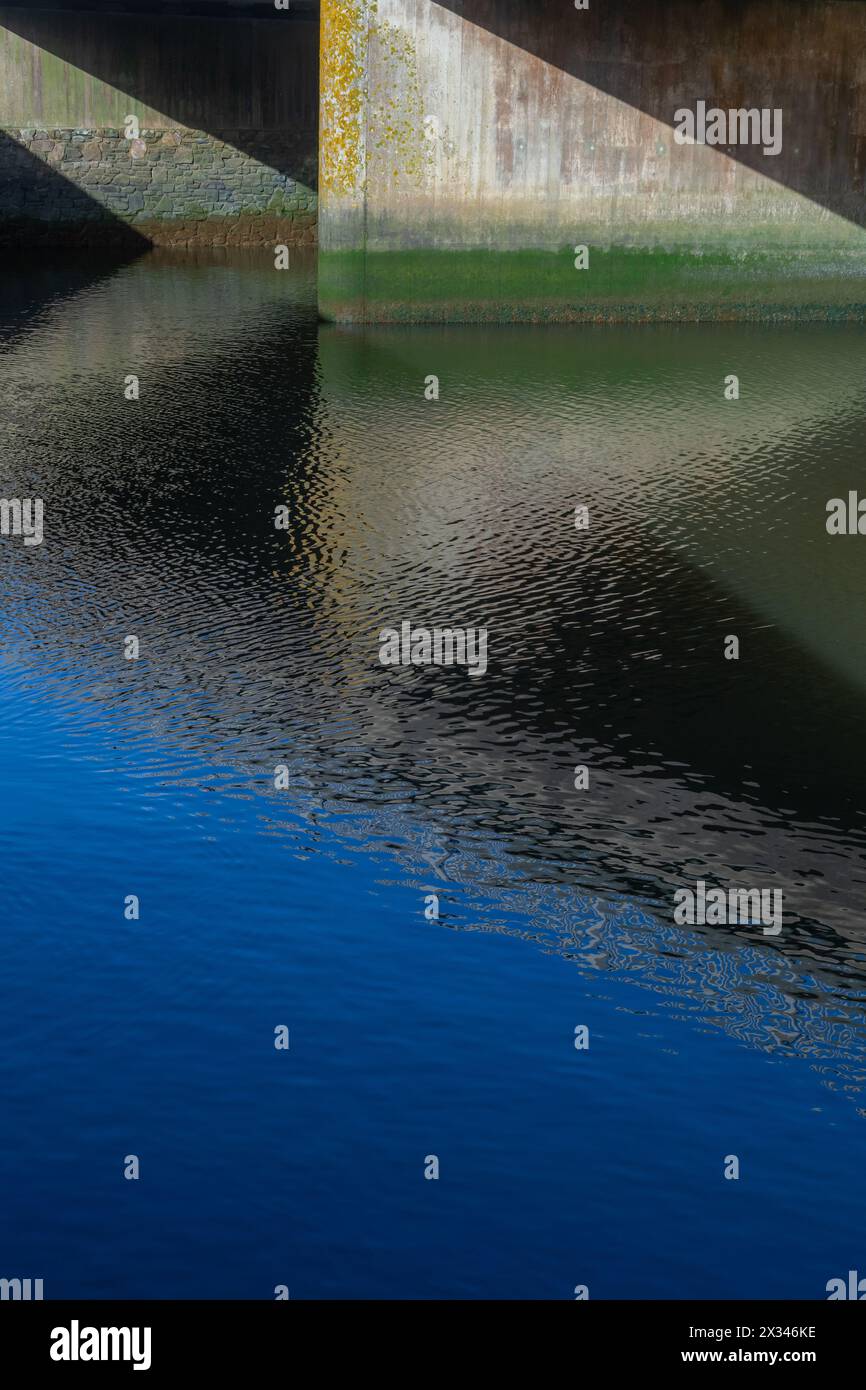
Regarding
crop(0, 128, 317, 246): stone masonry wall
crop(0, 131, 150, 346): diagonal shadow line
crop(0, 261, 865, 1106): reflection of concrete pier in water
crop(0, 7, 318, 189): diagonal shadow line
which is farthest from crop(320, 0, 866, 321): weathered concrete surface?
crop(0, 7, 318, 189): diagonal shadow line

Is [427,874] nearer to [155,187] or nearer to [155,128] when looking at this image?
[155,187]

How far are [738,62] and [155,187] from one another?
44.9 feet

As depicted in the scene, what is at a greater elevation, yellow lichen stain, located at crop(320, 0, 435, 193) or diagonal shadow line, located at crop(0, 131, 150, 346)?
diagonal shadow line, located at crop(0, 131, 150, 346)

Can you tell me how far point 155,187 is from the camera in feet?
105

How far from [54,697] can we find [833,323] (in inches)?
690

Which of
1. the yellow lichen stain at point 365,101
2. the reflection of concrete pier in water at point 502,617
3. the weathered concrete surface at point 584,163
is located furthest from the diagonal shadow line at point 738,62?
the reflection of concrete pier in water at point 502,617

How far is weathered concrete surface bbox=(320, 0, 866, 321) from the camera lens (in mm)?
21000

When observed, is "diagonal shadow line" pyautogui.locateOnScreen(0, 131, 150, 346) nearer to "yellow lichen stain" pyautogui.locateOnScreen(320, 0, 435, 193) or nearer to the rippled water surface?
"yellow lichen stain" pyautogui.locateOnScreen(320, 0, 435, 193)

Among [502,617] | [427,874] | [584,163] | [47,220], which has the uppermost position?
[47,220]

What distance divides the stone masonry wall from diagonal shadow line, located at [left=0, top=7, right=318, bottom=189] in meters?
0.09

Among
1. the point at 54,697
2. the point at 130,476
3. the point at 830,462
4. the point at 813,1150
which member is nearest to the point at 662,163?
the point at 830,462

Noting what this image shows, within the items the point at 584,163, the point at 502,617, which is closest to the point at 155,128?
the point at 584,163

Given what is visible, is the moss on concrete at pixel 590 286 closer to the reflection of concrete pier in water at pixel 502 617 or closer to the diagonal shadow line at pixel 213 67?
the reflection of concrete pier in water at pixel 502 617

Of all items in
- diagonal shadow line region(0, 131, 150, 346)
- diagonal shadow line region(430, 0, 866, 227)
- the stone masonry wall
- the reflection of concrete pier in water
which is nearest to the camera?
the reflection of concrete pier in water
